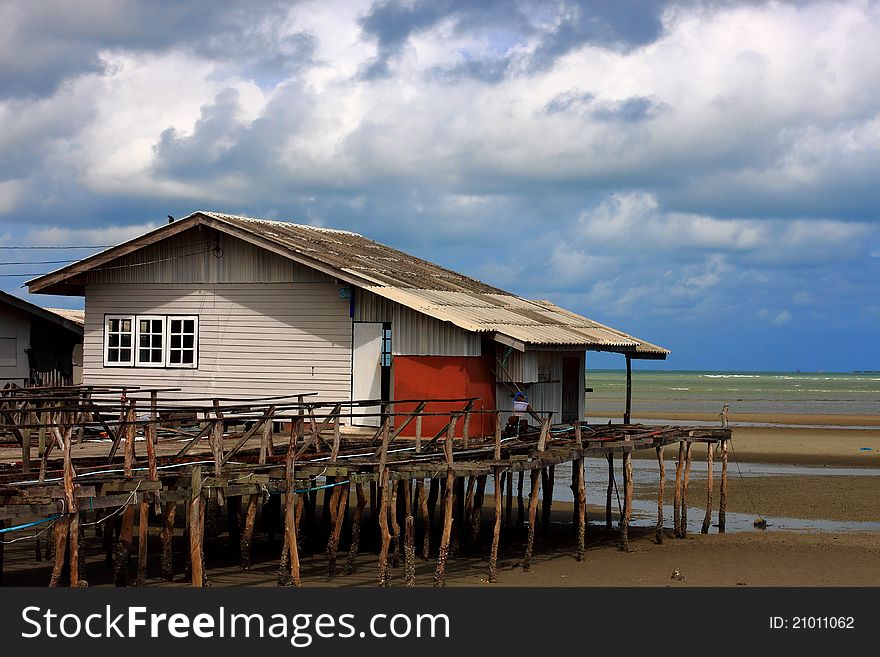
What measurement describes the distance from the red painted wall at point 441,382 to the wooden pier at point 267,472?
16cm

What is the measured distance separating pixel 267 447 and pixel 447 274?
40.3 ft

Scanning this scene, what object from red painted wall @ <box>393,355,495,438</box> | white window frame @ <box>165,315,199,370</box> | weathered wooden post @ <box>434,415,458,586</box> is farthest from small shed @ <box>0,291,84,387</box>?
weathered wooden post @ <box>434,415,458,586</box>

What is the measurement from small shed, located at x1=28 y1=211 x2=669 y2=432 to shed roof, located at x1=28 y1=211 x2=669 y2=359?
0.05 m

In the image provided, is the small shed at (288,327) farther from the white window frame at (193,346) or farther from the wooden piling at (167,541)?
the wooden piling at (167,541)

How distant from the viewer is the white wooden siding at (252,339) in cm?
2481

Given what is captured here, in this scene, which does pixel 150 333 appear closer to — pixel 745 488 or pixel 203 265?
pixel 203 265

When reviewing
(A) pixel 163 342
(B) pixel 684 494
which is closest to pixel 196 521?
(A) pixel 163 342

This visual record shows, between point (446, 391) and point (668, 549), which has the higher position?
point (446, 391)

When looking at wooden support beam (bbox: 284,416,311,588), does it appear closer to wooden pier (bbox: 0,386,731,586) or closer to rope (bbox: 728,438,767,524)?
wooden pier (bbox: 0,386,731,586)

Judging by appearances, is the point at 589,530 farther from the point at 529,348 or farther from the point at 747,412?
the point at 747,412

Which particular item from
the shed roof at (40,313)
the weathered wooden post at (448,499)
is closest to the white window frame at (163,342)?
the shed roof at (40,313)

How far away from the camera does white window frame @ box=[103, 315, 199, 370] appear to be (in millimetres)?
25938

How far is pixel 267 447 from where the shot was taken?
20453 mm
